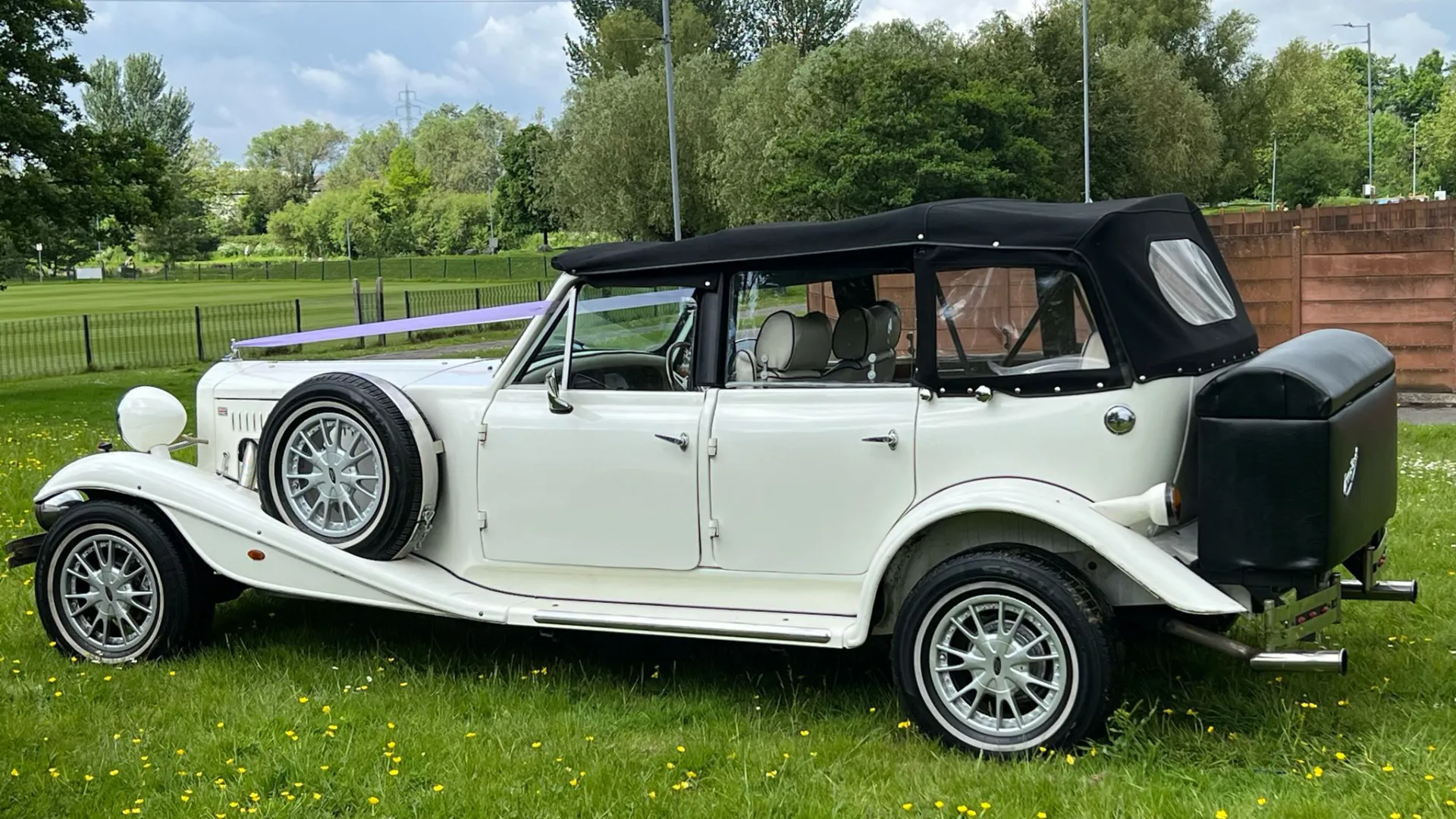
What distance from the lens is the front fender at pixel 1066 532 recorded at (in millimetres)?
4395

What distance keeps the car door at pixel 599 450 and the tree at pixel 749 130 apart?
4636cm

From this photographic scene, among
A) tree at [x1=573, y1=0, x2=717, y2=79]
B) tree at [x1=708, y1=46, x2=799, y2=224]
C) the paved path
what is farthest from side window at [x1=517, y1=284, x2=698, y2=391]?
tree at [x1=573, y1=0, x2=717, y2=79]

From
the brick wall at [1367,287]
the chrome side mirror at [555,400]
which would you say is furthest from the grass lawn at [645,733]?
the brick wall at [1367,287]

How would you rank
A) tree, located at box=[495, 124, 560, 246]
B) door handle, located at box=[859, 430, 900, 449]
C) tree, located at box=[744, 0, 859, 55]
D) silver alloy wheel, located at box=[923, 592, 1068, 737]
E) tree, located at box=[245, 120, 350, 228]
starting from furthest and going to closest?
1. tree, located at box=[245, 120, 350, 228]
2. tree, located at box=[495, 124, 560, 246]
3. tree, located at box=[744, 0, 859, 55]
4. door handle, located at box=[859, 430, 900, 449]
5. silver alloy wheel, located at box=[923, 592, 1068, 737]

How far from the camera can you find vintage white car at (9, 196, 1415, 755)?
4.54 m

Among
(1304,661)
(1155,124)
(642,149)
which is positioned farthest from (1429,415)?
(642,149)

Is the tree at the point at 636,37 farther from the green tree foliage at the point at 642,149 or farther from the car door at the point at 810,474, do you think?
the car door at the point at 810,474

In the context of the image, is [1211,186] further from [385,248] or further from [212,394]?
[212,394]

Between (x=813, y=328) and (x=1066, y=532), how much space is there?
1424mm

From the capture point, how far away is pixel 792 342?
546 centimetres

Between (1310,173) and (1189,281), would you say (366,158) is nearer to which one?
(1310,173)

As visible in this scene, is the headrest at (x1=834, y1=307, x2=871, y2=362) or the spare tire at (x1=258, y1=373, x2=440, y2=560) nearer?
the headrest at (x1=834, y1=307, x2=871, y2=362)

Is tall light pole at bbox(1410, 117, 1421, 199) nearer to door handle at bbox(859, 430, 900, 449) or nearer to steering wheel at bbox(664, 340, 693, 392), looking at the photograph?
steering wheel at bbox(664, 340, 693, 392)

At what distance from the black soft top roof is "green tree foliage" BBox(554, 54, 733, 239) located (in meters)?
55.0
